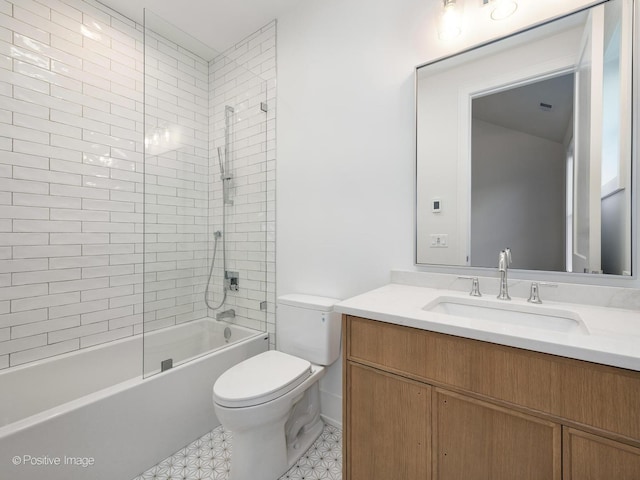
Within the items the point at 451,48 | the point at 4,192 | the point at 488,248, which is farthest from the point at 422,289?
the point at 4,192

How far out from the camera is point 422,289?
1458 mm

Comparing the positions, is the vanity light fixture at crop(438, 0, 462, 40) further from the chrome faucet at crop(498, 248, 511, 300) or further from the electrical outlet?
the chrome faucet at crop(498, 248, 511, 300)

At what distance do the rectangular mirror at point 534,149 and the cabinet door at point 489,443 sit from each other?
27.0 inches

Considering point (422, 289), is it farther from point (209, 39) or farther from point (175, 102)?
point (209, 39)

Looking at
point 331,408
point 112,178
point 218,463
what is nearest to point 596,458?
point 331,408

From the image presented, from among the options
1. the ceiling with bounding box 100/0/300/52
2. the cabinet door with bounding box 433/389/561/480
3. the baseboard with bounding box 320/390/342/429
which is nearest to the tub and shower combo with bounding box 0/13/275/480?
the ceiling with bounding box 100/0/300/52

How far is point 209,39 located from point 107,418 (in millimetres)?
2662

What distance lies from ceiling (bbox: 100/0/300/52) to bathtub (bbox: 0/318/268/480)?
218cm

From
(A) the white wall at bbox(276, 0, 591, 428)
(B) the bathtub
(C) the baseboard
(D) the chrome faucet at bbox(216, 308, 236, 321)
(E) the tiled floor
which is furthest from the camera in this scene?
(D) the chrome faucet at bbox(216, 308, 236, 321)

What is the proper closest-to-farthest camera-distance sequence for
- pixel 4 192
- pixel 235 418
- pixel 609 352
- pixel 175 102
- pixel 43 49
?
pixel 609 352
pixel 235 418
pixel 4 192
pixel 43 49
pixel 175 102

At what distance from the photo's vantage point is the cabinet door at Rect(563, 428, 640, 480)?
0.69 m

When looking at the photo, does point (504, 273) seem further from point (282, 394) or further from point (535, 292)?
point (282, 394)

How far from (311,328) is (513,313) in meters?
1.02

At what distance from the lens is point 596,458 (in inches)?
28.6
